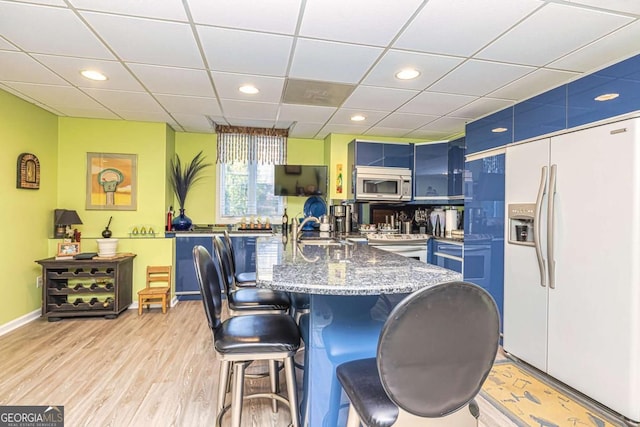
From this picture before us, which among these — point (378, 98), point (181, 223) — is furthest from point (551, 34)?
point (181, 223)

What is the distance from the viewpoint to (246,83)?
9.22 feet

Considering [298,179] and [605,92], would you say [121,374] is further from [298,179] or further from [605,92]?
[605,92]

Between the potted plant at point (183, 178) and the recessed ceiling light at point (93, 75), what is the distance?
6.03 feet

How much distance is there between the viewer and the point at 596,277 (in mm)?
2057

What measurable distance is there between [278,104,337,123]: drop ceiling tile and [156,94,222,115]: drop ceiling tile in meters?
0.73

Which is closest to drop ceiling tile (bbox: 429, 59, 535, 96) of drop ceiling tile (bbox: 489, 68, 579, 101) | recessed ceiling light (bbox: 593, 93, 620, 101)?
drop ceiling tile (bbox: 489, 68, 579, 101)

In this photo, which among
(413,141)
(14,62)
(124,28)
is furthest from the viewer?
(413,141)

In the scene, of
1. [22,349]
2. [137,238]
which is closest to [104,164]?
[137,238]

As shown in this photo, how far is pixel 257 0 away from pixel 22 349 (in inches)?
133

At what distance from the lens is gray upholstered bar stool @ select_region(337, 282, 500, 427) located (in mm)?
892

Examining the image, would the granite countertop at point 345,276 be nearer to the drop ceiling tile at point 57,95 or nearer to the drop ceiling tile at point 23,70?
the drop ceiling tile at point 23,70

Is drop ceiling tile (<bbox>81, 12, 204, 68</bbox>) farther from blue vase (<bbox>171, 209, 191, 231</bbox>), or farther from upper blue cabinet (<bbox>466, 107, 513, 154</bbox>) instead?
upper blue cabinet (<bbox>466, 107, 513, 154</bbox>)

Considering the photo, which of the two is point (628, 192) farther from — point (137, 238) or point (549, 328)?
point (137, 238)

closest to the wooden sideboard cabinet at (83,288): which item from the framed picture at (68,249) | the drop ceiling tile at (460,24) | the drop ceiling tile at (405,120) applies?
the framed picture at (68,249)
